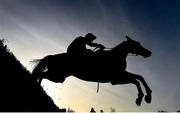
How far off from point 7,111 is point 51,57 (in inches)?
248

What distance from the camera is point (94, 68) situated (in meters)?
13.1

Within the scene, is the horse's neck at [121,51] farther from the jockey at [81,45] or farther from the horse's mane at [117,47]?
the jockey at [81,45]

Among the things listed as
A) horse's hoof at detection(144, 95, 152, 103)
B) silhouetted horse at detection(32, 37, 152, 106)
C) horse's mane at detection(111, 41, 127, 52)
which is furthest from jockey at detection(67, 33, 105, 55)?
horse's hoof at detection(144, 95, 152, 103)

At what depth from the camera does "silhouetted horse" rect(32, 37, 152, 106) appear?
12906 millimetres

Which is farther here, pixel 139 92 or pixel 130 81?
pixel 130 81

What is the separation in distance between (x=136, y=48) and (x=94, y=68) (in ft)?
6.34

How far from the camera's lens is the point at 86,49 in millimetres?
12797

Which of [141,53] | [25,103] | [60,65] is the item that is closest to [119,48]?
[141,53]

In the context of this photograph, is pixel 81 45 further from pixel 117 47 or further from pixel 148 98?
pixel 148 98

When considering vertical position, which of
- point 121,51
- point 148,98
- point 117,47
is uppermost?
point 117,47

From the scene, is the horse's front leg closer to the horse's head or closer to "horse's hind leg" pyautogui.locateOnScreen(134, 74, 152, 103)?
"horse's hind leg" pyautogui.locateOnScreen(134, 74, 152, 103)

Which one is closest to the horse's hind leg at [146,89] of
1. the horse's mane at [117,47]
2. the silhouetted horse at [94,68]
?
the silhouetted horse at [94,68]

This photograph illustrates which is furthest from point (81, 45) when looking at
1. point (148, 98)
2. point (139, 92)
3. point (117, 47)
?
point (148, 98)

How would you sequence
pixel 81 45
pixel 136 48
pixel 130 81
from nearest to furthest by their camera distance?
pixel 81 45 → pixel 130 81 → pixel 136 48
